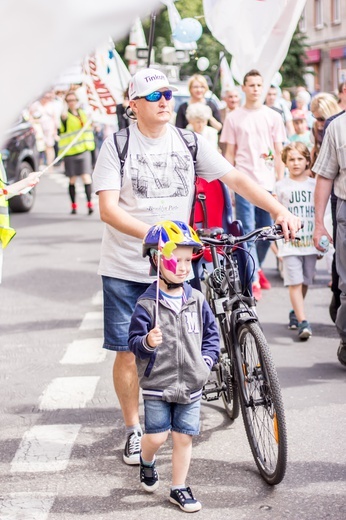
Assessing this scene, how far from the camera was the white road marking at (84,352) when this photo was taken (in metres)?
6.97

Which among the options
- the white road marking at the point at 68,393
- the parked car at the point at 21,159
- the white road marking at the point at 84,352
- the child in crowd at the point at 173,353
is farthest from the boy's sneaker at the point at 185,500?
the parked car at the point at 21,159

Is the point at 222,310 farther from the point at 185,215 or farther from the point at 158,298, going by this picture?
the point at 158,298

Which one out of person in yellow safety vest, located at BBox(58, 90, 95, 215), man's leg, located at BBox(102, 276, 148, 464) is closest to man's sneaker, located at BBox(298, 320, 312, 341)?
man's leg, located at BBox(102, 276, 148, 464)

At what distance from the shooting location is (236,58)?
650 cm

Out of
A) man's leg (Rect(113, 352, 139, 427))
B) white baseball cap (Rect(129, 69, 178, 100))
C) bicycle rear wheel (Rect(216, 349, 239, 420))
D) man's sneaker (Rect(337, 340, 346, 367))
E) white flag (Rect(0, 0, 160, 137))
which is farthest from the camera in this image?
man's sneaker (Rect(337, 340, 346, 367))

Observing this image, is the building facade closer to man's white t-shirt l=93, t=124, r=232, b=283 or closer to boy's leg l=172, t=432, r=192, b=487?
man's white t-shirt l=93, t=124, r=232, b=283

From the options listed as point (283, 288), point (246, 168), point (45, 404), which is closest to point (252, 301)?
point (45, 404)

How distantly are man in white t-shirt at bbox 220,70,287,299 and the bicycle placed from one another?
3785 millimetres

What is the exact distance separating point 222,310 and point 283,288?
4852 mm

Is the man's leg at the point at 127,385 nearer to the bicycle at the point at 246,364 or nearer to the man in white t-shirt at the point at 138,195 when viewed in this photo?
the man in white t-shirt at the point at 138,195

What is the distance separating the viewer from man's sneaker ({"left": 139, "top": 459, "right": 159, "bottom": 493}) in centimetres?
446

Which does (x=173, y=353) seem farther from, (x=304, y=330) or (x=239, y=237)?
(x=304, y=330)

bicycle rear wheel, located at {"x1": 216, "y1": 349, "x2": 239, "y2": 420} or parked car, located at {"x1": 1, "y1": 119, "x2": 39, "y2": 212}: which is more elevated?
bicycle rear wheel, located at {"x1": 216, "y1": 349, "x2": 239, "y2": 420}

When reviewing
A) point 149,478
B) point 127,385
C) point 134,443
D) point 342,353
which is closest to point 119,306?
point 127,385
